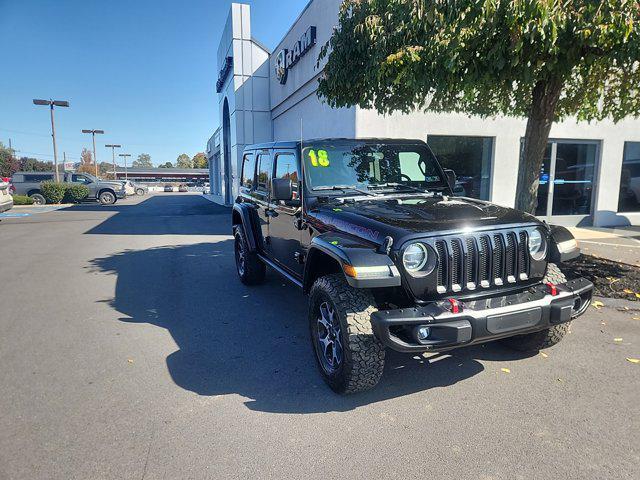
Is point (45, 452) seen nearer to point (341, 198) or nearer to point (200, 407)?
point (200, 407)

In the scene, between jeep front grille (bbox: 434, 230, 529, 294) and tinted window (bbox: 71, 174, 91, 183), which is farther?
tinted window (bbox: 71, 174, 91, 183)

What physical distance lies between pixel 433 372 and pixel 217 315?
2628 millimetres

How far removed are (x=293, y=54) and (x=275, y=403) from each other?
47.4ft

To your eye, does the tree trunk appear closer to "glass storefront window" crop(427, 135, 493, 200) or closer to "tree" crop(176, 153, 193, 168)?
"glass storefront window" crop(427, 135, 493, 200)

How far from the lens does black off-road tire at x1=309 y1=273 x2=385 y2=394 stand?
9.78 feet

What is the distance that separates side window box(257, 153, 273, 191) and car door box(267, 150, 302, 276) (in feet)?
0.79

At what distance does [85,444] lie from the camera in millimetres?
2725

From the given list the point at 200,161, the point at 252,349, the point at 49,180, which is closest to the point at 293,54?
the point at 252,349

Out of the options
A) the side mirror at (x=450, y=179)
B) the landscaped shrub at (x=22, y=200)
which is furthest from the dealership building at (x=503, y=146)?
the landscaped shrub at (x=22, y=200)

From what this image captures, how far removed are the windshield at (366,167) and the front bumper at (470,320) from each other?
1719mm

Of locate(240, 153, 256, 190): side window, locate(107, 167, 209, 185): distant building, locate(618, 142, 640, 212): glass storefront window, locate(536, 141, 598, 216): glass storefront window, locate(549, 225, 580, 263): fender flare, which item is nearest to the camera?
locate(549, 225, 580, 263): fender flare

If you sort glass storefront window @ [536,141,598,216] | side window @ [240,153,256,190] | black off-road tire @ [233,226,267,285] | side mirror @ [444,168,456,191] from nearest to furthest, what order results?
1. side mirror @ [444,168,456,191]
2. side window @ [240,153,256,190]
3. black off-road tire @ [233,226,267,285]
4. glass storefront window @ [536,141,598,216]

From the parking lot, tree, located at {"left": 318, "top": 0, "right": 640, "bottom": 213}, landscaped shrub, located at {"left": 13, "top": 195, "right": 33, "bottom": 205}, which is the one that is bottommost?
the parking lot

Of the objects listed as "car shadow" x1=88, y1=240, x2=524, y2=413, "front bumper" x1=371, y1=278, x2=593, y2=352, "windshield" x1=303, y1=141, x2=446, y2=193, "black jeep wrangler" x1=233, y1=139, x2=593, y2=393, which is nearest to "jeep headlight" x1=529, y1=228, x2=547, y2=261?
"black jeep wrangler" x1=233, y1=139, x2=593, y2=393
